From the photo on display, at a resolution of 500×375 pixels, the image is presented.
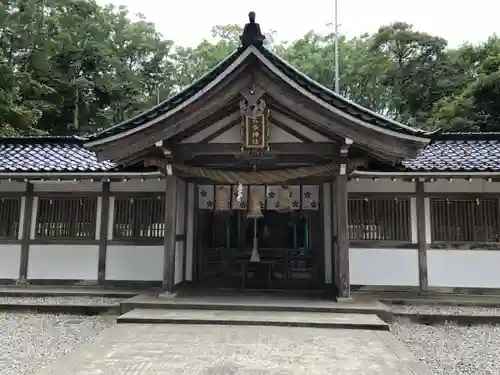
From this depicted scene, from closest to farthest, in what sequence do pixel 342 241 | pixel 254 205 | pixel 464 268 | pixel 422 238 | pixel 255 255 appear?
1. pixel 342 241
2. pixel 464 268
3. pixel 422 238
4. pixel 254 205
5. pixel 255 255

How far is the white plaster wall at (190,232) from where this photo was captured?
10219mm

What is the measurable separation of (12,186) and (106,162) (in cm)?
234

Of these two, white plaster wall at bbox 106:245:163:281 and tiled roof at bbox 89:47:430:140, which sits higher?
tiled roof at bbox 89:47:430:140

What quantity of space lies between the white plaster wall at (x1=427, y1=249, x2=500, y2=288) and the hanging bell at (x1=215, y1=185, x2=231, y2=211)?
14.8 ft

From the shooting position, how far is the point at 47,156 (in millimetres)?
10898

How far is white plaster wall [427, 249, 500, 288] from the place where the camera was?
923cm

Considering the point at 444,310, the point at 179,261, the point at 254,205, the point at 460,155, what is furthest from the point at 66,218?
the point at 460,155

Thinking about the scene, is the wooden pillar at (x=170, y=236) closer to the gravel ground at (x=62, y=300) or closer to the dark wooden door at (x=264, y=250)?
the gravel ground at (x=62, y=300)

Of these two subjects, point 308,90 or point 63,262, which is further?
point 63,262

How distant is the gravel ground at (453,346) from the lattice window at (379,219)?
7.39 ft

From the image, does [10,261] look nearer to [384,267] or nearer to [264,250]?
[264,250]

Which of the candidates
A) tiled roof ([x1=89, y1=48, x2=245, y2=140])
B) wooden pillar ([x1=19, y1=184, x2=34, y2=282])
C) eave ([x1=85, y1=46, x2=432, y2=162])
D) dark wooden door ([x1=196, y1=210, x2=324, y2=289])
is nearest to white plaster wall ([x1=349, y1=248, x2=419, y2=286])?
dark wooden door ([x1=196, y1=210, x2=324, y2=289])

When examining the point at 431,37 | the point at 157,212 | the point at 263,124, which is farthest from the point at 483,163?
the point at 431,37

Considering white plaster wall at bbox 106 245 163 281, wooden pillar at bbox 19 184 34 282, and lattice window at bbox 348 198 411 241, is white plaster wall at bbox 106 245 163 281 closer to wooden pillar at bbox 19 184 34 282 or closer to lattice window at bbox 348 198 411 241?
wooden pillar at bbox 19 184 34 282
